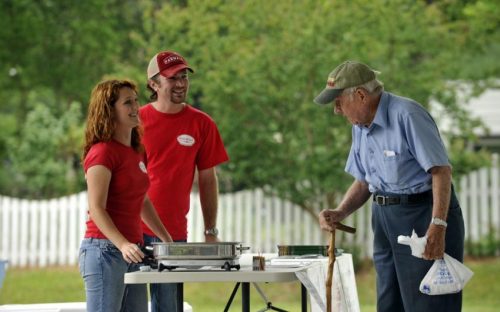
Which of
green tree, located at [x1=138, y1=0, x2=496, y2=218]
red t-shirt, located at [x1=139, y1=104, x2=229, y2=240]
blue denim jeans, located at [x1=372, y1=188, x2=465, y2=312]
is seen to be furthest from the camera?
green tree, located at [x1=138, y1=0, x2=496, y2=218]

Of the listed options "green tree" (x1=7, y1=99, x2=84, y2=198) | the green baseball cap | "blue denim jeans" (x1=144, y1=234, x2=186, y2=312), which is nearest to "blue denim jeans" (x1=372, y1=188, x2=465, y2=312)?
the green baseball cap

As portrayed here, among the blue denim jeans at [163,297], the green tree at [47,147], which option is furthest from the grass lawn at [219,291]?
the blue denim jeans at [163,297]

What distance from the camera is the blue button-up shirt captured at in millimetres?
4250

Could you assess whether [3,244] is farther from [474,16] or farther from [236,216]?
[474,16]

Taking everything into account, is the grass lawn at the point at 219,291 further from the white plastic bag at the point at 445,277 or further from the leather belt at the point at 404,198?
the white plastic bag at the point at 445,277

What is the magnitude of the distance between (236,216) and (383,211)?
360 inches

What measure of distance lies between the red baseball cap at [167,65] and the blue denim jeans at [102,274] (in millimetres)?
1096

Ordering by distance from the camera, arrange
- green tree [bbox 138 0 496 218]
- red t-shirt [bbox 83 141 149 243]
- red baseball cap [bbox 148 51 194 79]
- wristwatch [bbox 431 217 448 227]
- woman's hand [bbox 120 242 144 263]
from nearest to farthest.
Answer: woman's hand [bbox 120 242 144 263], red t-shirt [bbox 83 141 149 243], wristwatch [bbox 431 217 448 227], red baseball cap [bbox 148 51 194 79], green tree [bbox 138 0 496 218]

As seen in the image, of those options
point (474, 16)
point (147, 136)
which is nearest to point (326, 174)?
point (474, 16)

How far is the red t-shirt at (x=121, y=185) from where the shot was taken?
4023 millimetres

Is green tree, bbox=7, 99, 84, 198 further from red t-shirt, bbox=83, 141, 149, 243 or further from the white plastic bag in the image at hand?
the white plastic bag

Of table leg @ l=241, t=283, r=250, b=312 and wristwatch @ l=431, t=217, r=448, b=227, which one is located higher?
wristwatch @ l=431, t=217, r=448, b=227

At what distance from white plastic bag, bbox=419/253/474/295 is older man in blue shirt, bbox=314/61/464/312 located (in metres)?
0.04

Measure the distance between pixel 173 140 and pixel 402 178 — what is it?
A: 1.17m
